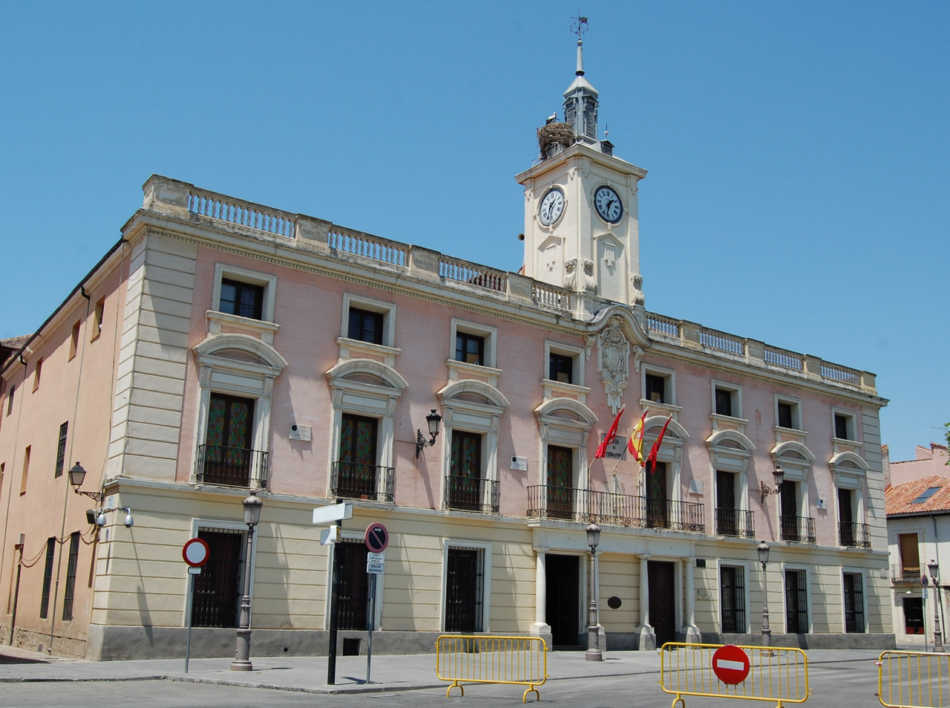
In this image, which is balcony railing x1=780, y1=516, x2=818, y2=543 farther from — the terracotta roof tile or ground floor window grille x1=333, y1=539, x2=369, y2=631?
ground floor window grille x1=333, y1=539, x2=369, y2=631

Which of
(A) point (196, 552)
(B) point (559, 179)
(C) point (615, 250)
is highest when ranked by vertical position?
(B) point (559, 179)

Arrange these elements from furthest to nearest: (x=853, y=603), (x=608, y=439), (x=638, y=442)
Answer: (x=853, y=603), (x=638, y=442), (x=608, y=439)

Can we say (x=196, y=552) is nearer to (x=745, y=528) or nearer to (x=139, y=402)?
(x=139, y=402)

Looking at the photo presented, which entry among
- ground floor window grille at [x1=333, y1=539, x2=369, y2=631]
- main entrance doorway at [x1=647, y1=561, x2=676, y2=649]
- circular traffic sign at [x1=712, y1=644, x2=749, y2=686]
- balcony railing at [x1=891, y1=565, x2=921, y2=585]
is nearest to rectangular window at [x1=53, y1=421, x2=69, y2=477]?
ground floor window grille at [x1=333, y1=539, x2=369, y2=631]

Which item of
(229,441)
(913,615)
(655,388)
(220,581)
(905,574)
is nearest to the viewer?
(220,581)

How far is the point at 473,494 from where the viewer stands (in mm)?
23922

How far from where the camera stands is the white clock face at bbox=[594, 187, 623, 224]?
96.0ft

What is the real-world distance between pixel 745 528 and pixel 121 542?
18699 mm

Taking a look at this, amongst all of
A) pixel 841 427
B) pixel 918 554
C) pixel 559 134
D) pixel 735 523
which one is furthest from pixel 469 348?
pixel 918 554

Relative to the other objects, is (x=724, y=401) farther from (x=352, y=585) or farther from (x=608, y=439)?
(x=352, y=585)

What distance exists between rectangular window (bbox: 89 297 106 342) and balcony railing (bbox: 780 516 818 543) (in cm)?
2128

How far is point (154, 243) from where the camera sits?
66.0 feet

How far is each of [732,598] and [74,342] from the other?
20308 millimetres

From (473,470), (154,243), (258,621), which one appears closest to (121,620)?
(258,621)
